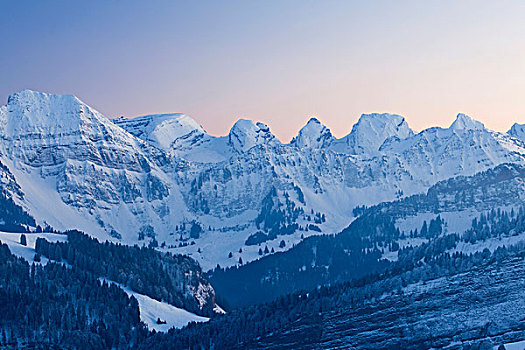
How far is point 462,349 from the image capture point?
648 ft

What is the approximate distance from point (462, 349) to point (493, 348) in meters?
7.27

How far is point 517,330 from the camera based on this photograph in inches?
7844

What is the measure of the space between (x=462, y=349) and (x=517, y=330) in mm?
11747

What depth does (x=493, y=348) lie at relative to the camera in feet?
630

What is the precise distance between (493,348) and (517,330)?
9.88m
